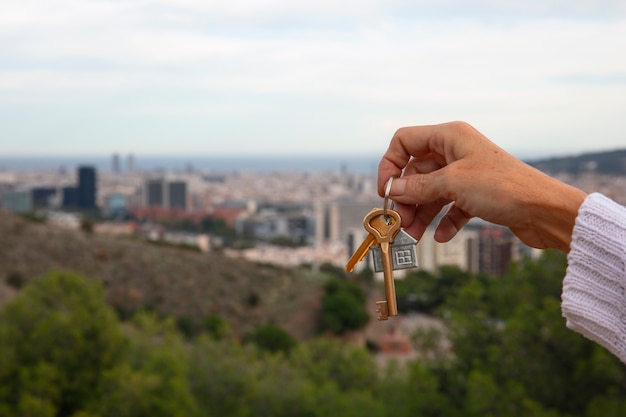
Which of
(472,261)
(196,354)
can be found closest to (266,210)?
(472,261)

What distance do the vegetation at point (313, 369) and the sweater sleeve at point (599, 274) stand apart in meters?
6.82

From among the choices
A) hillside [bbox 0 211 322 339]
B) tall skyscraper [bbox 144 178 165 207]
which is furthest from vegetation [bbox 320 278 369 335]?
tall skyscraper [bbox 144 178 165 207]

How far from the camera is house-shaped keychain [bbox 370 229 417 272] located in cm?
113

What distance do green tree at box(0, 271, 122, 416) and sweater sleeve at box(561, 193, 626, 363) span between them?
7373mm

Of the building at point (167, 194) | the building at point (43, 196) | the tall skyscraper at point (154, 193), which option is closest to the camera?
the building at point (43, 196)

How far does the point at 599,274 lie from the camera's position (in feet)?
3.38

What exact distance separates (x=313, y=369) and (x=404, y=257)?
33.2 ft

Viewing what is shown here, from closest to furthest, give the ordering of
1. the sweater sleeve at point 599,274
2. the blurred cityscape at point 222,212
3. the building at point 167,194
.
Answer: the sweater sleeve at point 599,274
the blurred cityscape at point 222,212
the building at point 167,194

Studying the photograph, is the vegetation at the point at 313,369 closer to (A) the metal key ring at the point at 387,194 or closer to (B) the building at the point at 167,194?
(A) the metal key ring at the point at 387,194

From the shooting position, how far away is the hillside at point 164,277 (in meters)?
19.0

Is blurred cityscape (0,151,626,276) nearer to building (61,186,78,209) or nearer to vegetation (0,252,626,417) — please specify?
building (61,186,78,209)

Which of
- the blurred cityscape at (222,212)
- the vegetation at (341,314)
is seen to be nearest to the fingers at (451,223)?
the vegetation at (341,314)

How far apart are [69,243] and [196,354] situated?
11.8 meters

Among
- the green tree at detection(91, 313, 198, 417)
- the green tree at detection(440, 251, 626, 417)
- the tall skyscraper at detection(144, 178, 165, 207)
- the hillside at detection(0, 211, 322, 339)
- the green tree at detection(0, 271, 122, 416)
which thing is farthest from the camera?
the tall skyscraper at detection(144, 178, 165, 207)
